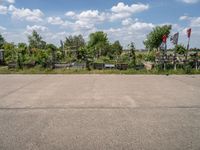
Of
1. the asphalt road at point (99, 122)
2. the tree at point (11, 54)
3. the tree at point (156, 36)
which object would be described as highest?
the tree at point (156, 36)

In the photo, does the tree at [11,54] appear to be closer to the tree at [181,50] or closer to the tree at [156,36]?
the tree at [181,50]

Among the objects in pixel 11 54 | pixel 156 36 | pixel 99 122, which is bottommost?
pixel 99 122

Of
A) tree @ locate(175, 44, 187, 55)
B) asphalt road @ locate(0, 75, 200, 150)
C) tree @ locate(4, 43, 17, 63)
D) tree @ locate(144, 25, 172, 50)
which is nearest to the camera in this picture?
asphalt road @ locate(0, 75, 200, 150)

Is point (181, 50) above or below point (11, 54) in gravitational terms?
above

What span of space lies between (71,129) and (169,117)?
2263mm

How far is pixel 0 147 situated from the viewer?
304 cm

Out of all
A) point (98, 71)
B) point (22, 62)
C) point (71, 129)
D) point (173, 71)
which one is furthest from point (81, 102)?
point (22, 62)

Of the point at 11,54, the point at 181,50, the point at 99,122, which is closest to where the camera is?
the point at 99,122

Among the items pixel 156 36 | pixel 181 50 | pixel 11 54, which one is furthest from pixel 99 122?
pixel 156 36

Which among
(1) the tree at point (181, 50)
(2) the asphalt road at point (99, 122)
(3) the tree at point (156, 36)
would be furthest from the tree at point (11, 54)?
(3) the tree at point (156, 36)

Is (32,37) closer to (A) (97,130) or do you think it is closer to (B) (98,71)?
(B) (98,71)

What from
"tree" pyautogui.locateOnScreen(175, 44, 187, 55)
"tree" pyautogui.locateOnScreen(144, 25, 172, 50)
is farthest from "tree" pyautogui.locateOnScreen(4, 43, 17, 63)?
"tree" pyautogui.locateOnScreen(144, 25, 172, 50)

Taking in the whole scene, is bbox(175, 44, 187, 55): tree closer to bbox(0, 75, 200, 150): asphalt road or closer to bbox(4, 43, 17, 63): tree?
bbox(0, 75, 200, 150): asphalt road

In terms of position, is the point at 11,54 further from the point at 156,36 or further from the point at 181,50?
the point at 156,36
